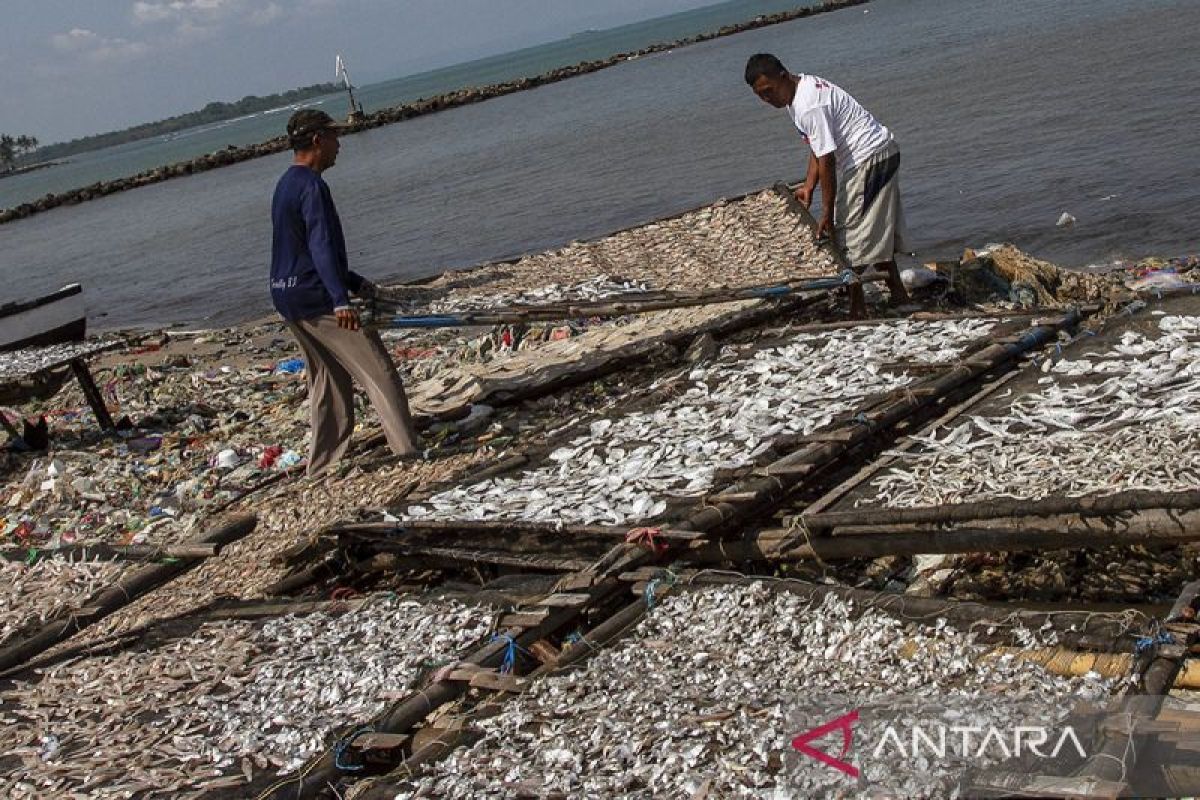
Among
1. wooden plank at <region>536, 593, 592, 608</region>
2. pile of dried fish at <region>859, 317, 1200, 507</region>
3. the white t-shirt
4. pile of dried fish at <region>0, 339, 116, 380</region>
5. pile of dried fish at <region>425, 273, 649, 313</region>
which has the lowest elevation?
wooden plank at <region>536, 593, 592, 608</region>

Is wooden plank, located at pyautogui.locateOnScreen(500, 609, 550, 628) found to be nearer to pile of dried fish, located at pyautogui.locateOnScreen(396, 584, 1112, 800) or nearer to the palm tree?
pile of dried fish, located at pyautogui.locateOnScreen(396, 584, 1112, 800)

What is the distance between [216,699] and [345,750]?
83 centimetres

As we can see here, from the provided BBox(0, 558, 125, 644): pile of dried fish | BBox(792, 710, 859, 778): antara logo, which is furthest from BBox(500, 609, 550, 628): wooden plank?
BBox(0, 558, 125, 644): pile of dried fish

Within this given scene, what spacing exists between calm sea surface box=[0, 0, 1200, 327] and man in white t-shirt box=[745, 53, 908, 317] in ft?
4.87

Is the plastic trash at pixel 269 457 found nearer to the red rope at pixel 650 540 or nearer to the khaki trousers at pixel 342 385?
the khaki trousers at pixel 342 385

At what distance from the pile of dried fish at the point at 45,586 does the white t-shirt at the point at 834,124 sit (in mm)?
4968

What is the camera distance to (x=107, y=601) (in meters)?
5.36

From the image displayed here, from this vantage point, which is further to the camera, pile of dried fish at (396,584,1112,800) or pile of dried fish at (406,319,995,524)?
pile of dried fish at (406,319,995,524)

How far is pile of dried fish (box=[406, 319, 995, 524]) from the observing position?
5305 mm

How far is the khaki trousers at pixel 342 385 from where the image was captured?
6.80m

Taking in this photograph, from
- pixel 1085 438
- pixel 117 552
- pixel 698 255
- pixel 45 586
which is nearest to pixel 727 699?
pixel 1085 438

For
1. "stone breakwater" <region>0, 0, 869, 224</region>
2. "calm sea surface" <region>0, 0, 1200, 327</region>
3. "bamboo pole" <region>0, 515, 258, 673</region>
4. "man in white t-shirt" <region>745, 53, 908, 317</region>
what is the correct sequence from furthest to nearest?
"stone breakwater" <region>0, 0, 869, 224</region> → "calm sea surface" <region>0, 0, 1200, 327</region> → "man in white t-shirt" <region>745, 53, 908, 317</region> → "bamboo pole" <region>0, 515, 258, 673</region>

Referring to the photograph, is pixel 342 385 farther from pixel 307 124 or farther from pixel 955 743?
pixel 955 743

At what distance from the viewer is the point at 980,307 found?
884 centimetres
